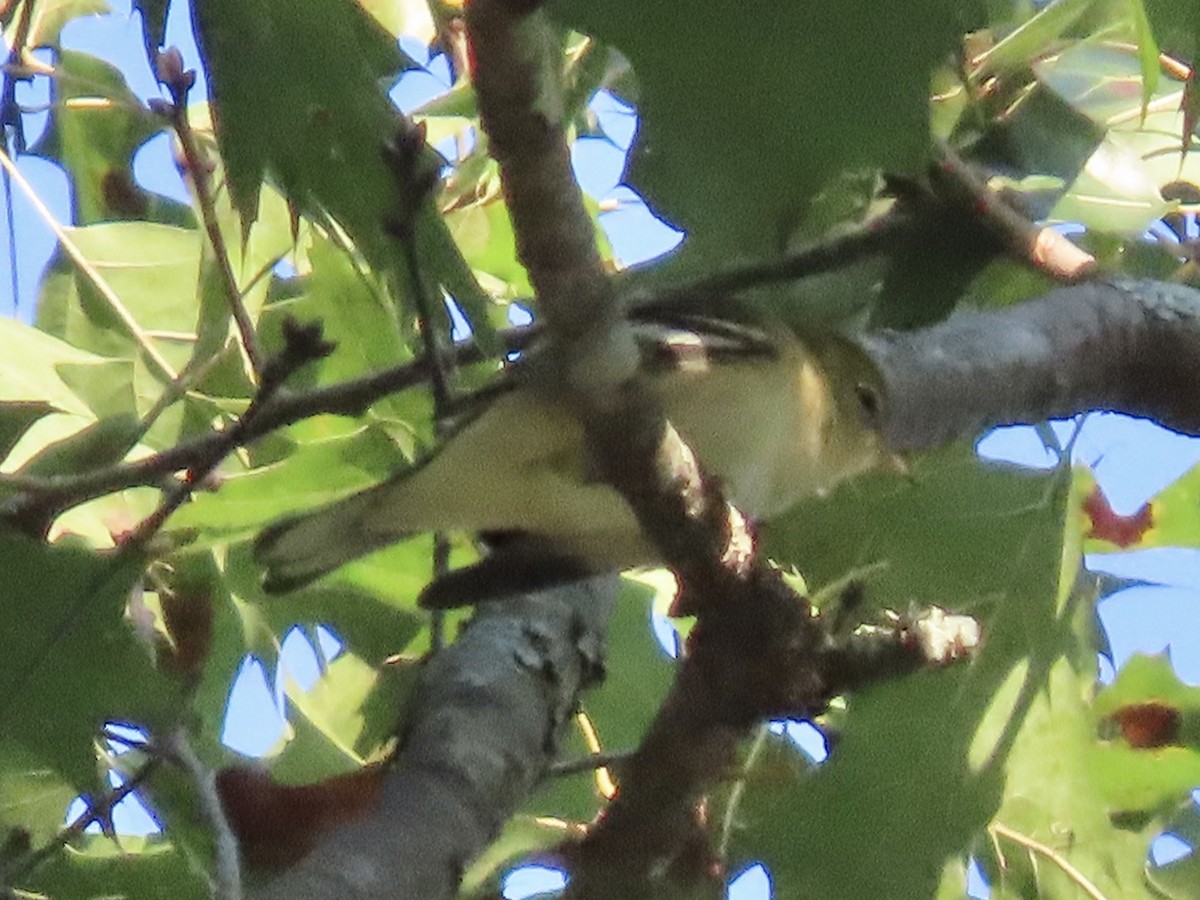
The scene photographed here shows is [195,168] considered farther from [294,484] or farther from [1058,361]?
[1058,361]

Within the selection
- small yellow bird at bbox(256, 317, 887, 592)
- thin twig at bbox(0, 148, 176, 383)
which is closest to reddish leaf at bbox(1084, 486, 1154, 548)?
small yellow bird at bbox(256, 317, 887, 592)

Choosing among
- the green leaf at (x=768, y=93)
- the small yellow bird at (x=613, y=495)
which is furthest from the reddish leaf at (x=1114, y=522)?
the green leaf at (x=768, y=93)

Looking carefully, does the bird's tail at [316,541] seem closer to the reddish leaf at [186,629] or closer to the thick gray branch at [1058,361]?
the reddish leaf at [186,629]

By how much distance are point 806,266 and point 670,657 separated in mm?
686

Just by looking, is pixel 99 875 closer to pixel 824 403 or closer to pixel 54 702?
pixel 54 702

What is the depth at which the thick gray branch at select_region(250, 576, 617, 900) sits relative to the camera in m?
1.01

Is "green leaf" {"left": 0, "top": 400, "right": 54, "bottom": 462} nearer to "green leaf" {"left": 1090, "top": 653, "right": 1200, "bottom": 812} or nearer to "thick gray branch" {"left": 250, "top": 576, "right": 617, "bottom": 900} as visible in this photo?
"thick gray branch" {"left": 250, "top": 576, "right": 617, "bottom": 900}

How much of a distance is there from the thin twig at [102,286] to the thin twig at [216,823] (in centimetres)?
51

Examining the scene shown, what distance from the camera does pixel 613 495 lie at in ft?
4.50

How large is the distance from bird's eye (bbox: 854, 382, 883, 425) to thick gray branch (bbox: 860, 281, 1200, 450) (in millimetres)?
191

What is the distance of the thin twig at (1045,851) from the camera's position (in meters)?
1.30

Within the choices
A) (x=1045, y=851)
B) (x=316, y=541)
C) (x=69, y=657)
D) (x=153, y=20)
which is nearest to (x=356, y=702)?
(x=316, y=541)

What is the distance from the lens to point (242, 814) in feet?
4.09

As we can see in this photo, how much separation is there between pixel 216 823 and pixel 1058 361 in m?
0.73
